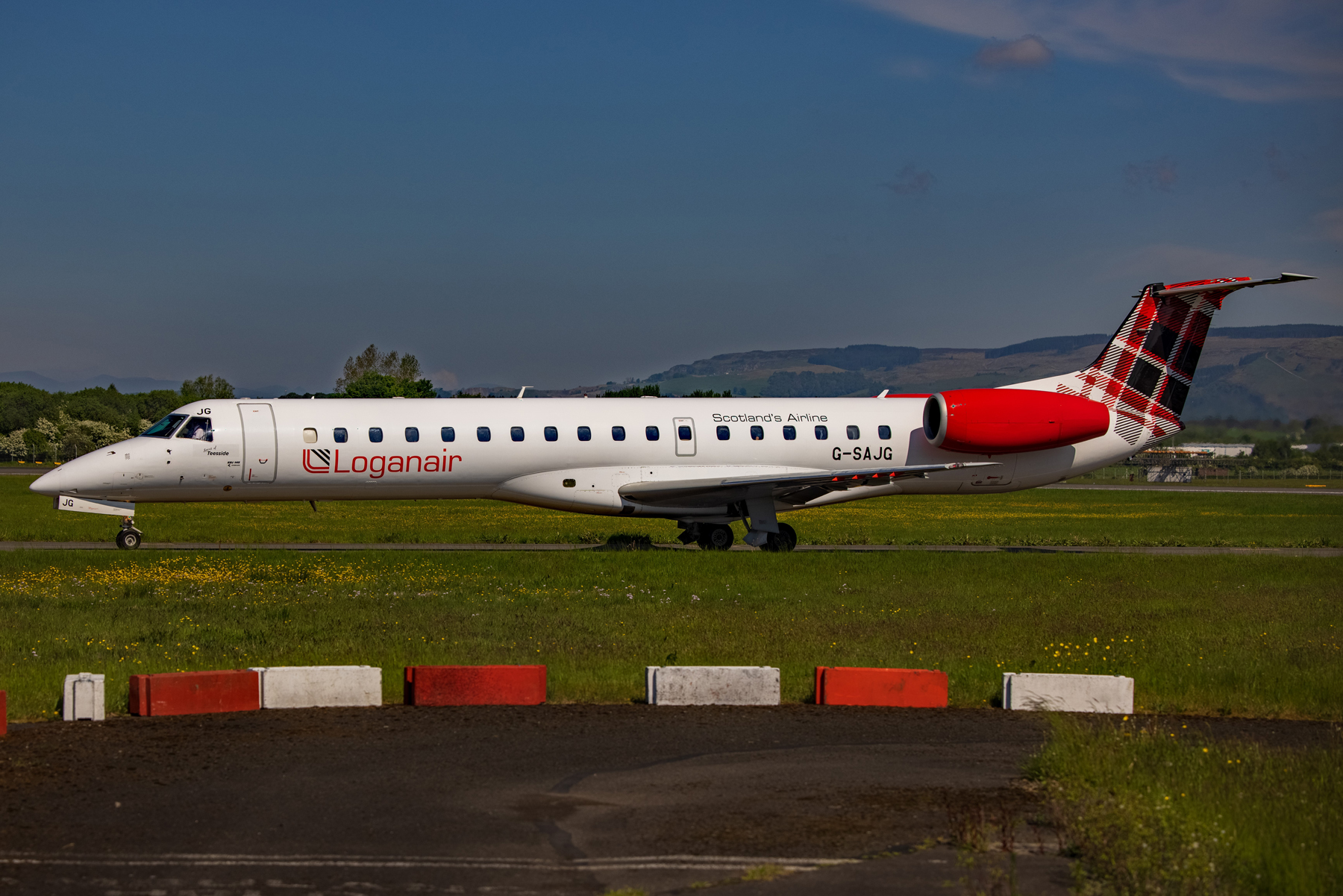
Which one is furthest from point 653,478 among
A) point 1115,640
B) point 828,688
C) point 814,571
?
point 828,688

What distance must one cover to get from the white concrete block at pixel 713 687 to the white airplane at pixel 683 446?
15.9 meters

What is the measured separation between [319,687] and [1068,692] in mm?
8059

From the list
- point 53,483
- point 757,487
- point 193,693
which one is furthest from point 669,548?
point 193,693

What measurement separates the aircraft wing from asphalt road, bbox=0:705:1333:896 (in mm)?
16044

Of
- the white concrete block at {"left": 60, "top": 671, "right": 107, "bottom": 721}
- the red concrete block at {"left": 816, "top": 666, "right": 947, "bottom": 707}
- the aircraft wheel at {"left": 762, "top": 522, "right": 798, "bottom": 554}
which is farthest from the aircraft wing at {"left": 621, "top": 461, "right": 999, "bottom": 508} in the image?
the white concrete block at {"left": 60, "top": 671, "right": 107, "bottom": 721}

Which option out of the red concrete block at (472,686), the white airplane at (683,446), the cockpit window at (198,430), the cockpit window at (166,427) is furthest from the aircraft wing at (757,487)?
the red concrete block at (472,686)

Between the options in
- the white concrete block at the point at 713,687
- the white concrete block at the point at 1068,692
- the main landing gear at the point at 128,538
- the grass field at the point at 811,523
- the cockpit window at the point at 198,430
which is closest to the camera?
the white concrete block at the point at 1068,692

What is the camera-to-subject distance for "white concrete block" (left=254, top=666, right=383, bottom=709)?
523 inches

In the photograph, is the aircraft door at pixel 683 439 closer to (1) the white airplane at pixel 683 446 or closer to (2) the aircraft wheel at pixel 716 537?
(1) the white airplane at pixel 683 446

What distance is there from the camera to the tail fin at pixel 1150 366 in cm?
3241

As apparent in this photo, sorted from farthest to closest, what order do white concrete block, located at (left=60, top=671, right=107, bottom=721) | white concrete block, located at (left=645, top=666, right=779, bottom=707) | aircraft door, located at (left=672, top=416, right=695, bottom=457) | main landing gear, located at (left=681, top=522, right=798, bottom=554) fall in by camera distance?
main landing gear, located at (left=681, top=522, right=798, bottom=554) < aircraft door, located at (left=672, top=416, right=695, bottom=457) < white concrete block, located at (left=645, top=666, right=779, bottom=707) < white concrete block, located at (left=60, top=671, right=107, bottom=721)

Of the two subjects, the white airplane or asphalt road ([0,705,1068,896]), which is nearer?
asphalt road ([0,705,1068,896])

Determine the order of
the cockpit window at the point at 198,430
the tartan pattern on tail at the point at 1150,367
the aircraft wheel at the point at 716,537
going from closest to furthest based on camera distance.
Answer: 1. the cockpit window at the point at 198,430
2. the aircraft wheel at the point at 716,537
3. the tartan pattern on tail at the point at 1150,367

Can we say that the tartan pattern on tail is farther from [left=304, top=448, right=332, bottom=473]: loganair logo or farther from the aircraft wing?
[left=304, top=448, right=332, bottom=473]: loganair logo
